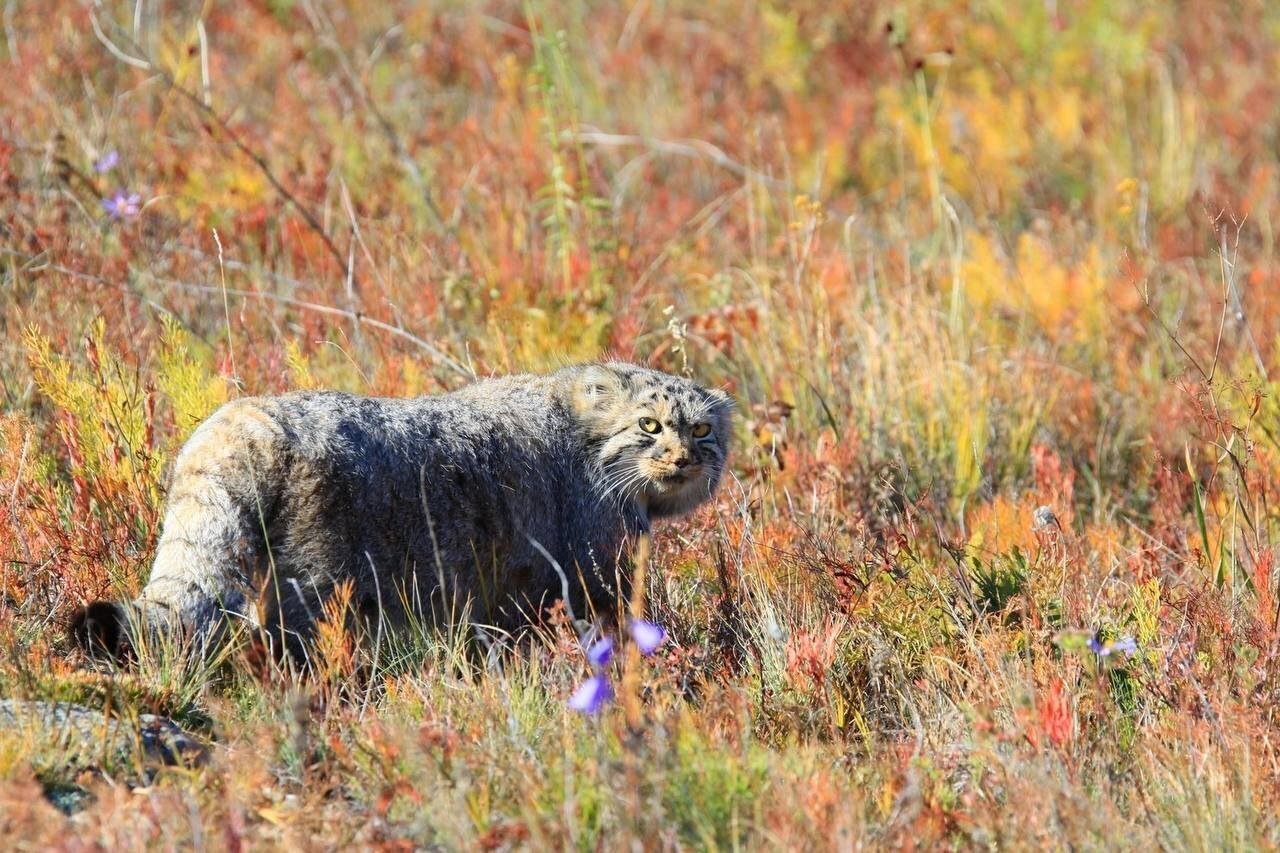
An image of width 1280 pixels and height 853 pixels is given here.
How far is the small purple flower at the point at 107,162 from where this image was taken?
757 cm

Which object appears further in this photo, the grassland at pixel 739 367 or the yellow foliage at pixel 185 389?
the yellow foliage at pixel 185 389

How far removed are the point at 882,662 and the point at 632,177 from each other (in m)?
5.51

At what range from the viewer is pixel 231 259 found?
7344mm

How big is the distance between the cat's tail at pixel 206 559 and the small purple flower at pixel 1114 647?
2368 mm

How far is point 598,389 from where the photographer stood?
17.5 ft

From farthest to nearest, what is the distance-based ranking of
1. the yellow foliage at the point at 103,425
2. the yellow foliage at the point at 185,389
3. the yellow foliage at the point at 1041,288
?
the yellow foliage at the point at 1041,288
the yellow foliage at the point at 185,389
the yellow foliage at the point at 103,425

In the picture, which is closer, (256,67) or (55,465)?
(55,465)

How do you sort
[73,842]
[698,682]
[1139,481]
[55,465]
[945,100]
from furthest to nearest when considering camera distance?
[945,100], [1139,481], [55,465], [698,682], [73,842]

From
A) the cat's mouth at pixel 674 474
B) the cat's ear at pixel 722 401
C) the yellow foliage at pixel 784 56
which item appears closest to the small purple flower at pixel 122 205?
the cat's ear at pixel 722 401

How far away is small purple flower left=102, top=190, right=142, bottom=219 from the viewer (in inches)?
275

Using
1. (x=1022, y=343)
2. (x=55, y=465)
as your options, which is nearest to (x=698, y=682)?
(x=55, y=465)

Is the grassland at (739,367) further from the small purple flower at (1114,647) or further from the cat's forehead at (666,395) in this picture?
the cat's forehead at (666,395)

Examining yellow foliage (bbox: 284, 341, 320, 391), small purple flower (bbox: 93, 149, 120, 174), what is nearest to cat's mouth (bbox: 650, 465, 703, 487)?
yellow foliage (bbox: 284, 341, 320, 391)

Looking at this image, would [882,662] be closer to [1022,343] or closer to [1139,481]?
[1139,481]
